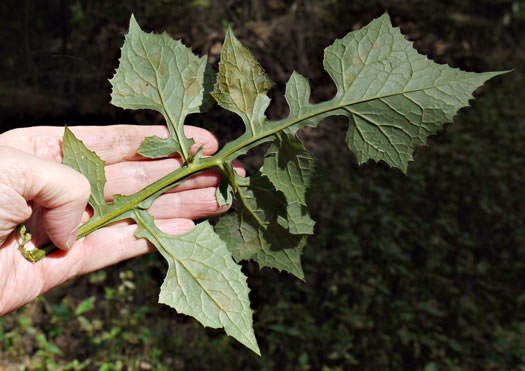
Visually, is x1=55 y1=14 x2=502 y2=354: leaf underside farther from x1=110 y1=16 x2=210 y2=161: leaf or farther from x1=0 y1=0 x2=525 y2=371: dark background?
x1=0 y1=0 x2=525 y2=371: dark background

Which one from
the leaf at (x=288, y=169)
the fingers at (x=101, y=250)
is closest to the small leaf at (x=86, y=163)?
the fingers at (x=101, y=250)

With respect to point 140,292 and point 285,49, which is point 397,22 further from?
point 140,292

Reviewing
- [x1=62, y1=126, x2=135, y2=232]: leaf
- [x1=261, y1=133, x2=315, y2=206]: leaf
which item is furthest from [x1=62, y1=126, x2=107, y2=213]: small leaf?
[x1=261, y1=133, x2=315, y2=206]: leaf

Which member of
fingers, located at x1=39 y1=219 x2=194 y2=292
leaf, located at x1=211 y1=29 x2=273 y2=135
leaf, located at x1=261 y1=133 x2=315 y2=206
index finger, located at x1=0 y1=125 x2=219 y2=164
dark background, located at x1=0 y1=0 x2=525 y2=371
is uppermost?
leaf, located at x1=211 y1=29 x2=273 y2=135

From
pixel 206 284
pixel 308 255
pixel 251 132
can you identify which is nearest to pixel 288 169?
pixel 251 132

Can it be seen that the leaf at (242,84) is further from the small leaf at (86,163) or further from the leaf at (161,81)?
the small leaf at (86,163)

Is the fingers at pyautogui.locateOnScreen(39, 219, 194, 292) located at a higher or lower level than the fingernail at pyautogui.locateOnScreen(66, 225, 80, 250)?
lower

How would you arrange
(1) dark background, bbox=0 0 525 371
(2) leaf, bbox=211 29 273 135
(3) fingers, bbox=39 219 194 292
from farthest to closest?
(1) dark background, bbox=0 0 525 371
(3) fingers, bbox=39 219 194 292
(2) leaf, bbox=211 29 273 135

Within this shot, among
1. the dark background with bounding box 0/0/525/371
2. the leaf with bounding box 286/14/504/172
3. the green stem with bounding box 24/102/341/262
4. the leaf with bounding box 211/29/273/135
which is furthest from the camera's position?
the dark background with bounding box 0/0/525/371
